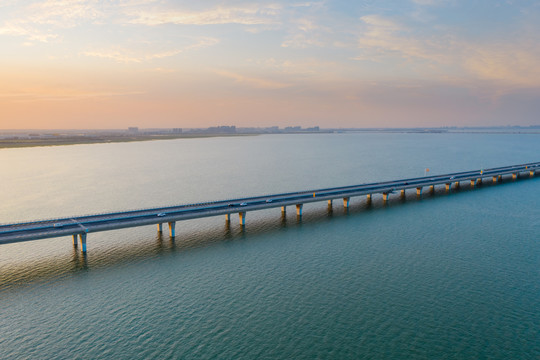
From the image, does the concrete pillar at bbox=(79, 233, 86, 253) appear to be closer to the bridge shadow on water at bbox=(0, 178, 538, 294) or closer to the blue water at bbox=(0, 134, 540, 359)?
the bridge shadow on water at bbox=(0, 178, 538, 294)

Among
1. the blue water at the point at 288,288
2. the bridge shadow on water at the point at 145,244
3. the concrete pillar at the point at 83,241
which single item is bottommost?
the blue water at the point at 288,288

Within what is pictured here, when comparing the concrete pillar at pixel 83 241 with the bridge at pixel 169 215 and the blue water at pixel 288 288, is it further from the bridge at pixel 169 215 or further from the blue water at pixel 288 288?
the blue water at pixel 288 288

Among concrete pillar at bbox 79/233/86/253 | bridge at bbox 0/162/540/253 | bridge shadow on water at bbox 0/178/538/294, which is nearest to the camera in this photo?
bridge shadow on water at bbox 0/178/538/294

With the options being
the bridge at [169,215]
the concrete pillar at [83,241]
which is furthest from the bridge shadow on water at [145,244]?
the bridge at [169,215]

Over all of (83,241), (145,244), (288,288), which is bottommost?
(288,288)

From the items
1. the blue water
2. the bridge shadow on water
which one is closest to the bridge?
the bridge shadow on water

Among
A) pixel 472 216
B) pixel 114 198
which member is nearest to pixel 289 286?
pixel 472 216

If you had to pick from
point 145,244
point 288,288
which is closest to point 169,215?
point 145,244

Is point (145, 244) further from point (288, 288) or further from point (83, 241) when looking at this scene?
point (288, 288)
